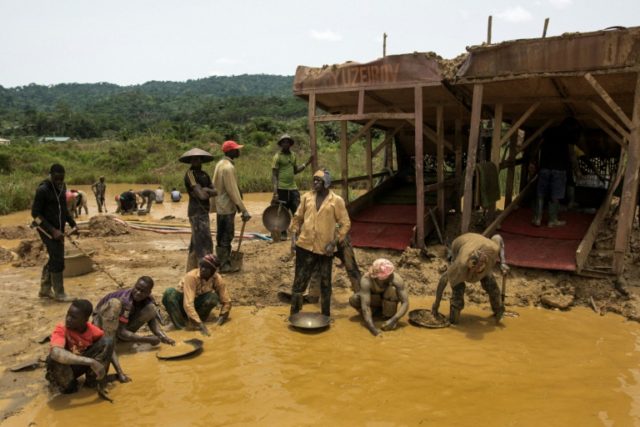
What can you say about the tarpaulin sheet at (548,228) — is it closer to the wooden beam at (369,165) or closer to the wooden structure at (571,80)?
the wooden structure at (571,80)

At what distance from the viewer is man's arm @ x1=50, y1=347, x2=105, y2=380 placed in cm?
373

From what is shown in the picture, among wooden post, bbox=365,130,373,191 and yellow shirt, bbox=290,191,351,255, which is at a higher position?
wooden post, bbox=365,130,373,191

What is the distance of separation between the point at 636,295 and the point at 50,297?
708 centimetres

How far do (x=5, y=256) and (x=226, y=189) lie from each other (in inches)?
186

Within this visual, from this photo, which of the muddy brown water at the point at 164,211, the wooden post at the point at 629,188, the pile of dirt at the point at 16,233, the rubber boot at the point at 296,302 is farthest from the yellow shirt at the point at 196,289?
the pile of dirt at the point at 16,233

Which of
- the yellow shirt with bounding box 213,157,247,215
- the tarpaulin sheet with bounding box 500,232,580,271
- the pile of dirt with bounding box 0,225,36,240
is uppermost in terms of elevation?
the yellow shirt with bounding box 213,157,247,215

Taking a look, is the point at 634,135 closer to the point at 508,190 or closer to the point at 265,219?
the point at 508,190

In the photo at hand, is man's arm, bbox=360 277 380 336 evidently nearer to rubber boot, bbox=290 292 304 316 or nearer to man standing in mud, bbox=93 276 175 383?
rubber boot, bbox=290 292 304 316

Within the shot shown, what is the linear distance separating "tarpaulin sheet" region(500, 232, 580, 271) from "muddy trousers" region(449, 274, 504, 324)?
138cm

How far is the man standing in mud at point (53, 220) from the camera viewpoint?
231 inches

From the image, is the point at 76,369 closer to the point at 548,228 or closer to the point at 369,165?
the point at 548,228

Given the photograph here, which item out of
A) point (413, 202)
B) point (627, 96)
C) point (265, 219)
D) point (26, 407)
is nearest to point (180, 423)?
point (26, 407)

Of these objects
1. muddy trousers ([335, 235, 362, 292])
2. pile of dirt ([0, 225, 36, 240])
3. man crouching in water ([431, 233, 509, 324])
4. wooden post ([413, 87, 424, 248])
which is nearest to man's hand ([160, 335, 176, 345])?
muddy trousers ([335, 235, 362, 292])

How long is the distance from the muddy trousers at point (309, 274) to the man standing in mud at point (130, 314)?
4.63ft
